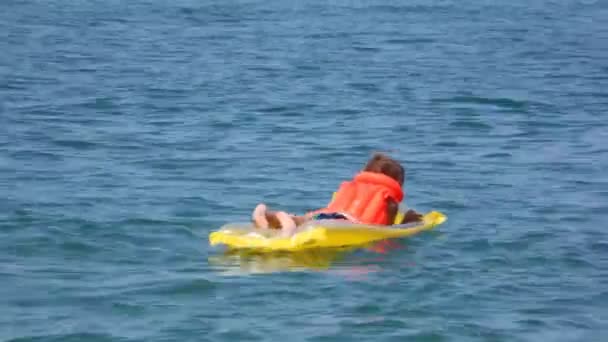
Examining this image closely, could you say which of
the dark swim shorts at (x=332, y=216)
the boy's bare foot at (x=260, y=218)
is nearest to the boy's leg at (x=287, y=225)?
the boy's bare foot at (x=260, y=218)

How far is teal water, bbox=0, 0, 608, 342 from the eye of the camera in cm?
761

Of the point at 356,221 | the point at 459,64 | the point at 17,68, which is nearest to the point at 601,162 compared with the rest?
the point at 356,221

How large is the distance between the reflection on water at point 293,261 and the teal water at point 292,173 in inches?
1.0

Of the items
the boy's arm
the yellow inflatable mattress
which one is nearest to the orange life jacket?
the boy's arm

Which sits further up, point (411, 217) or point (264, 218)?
point (411, 217)

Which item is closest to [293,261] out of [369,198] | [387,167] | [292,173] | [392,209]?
[369,198]

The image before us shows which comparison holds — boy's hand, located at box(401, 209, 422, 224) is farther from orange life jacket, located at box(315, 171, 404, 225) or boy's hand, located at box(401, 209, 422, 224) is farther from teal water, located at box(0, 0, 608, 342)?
orange life jacket, located at box(315, 171, 404, 225)

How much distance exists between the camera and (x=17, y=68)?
2036cm

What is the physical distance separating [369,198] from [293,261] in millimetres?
1061

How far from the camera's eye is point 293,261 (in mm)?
8750

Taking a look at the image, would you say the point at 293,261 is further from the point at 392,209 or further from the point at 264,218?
the point at 392,209

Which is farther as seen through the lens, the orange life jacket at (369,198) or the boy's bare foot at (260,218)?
the orange life jacket at (369,198)

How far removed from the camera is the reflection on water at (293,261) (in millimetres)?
8547

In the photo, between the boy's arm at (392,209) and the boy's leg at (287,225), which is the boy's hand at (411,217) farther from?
the boy's leg at (287,225)
